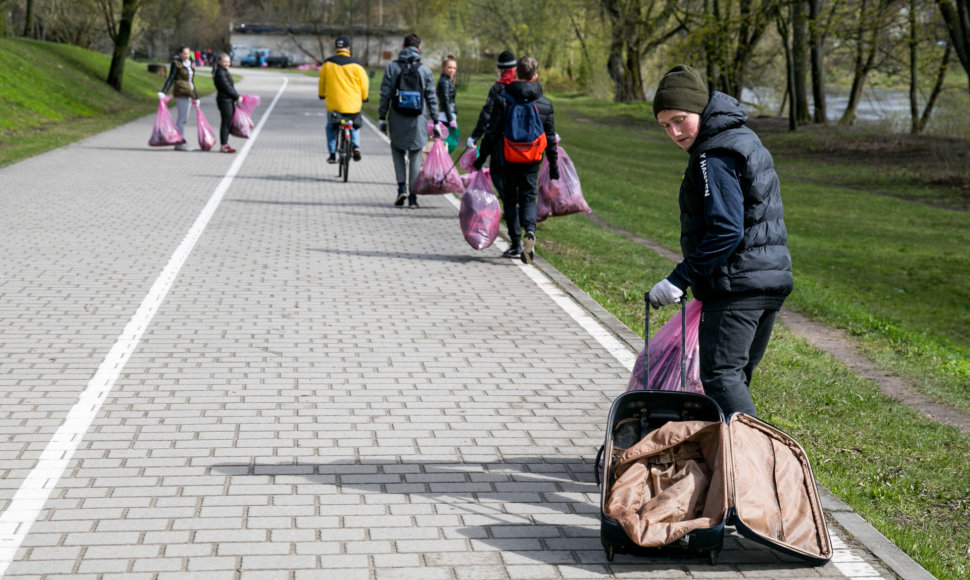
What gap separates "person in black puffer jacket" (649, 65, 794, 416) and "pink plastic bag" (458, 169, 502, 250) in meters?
5.97

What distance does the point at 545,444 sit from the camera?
18.3 ft

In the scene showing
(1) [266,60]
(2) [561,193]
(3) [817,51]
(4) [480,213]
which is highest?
(3) [817,51]

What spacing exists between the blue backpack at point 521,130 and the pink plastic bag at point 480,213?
0.58 metres

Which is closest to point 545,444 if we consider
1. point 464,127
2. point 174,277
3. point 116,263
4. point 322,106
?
point 174,277

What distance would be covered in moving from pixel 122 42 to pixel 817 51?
22.2 meters

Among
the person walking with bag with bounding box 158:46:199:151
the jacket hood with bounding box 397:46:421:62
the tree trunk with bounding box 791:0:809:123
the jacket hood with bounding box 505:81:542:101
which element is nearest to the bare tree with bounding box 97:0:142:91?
the person walking with bag with bounding box 158:46:199:151

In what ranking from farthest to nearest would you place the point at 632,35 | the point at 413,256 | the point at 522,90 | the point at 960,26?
the point at 632,35 → the point at 960,26 → the point at 413,256 → the point at 522,90

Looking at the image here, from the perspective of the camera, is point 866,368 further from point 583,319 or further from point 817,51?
point 817,51

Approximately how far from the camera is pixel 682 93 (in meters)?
Result: 4.36

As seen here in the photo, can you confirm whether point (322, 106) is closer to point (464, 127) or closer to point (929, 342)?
point (464, 127)

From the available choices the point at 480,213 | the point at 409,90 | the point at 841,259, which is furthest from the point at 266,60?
the point at 480,213

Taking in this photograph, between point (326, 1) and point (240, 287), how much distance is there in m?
98.7

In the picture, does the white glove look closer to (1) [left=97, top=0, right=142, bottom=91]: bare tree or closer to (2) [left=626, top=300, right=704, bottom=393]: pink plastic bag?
(2) [left=626, top=300, right=704, bottom=393]: pink plastic bag

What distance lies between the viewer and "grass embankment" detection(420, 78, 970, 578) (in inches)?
208
